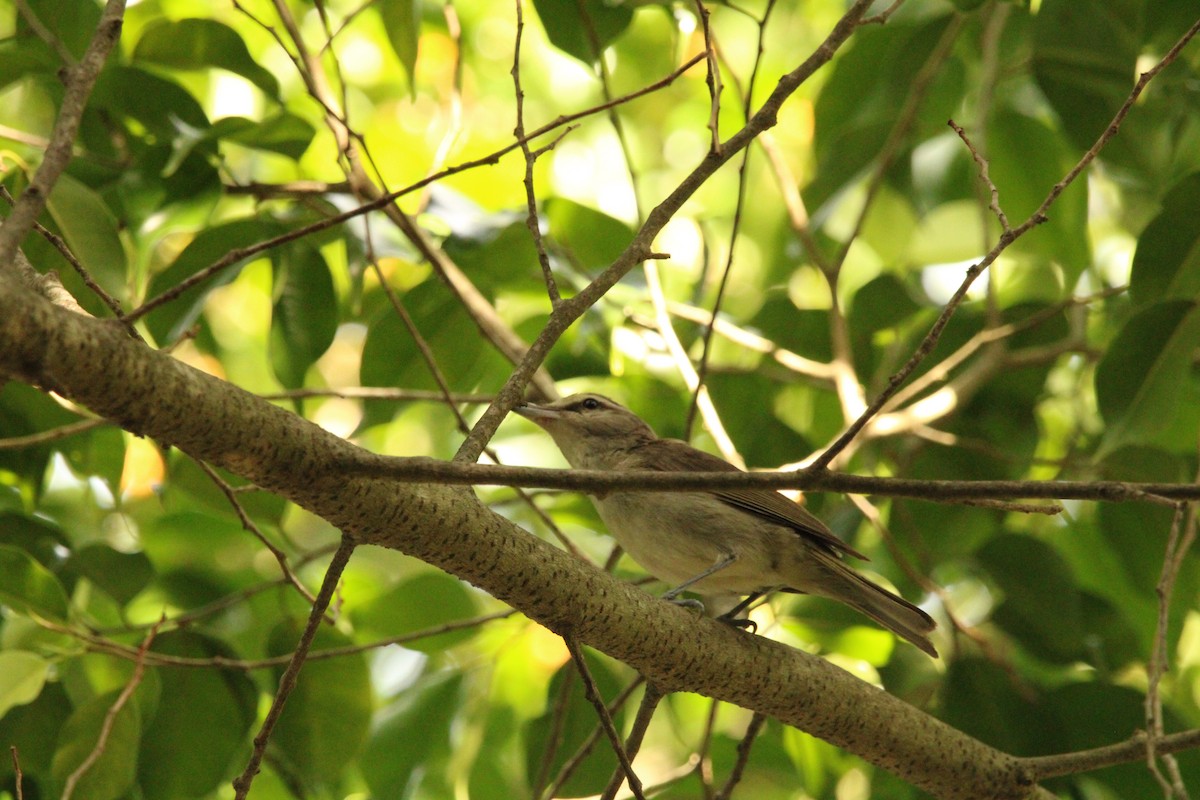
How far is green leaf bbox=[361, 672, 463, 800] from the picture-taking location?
4.39 meters

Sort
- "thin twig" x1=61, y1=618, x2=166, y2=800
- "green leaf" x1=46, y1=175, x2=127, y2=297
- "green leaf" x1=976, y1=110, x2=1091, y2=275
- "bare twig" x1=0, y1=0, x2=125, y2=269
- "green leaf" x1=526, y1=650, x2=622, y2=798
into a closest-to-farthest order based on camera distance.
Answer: "bare twig" x1=0, y1=0, x2=125, y2=269, "thin twig" x1=61, y1=618, x2=166, y2=800, "green leaf" x1=46, y1=175, x2=127, y2=297, "green leaf" x1=526, y1=650, x2=622, y2=798, "green leaf" x1=976, y1=110, x2=1091, y2=275

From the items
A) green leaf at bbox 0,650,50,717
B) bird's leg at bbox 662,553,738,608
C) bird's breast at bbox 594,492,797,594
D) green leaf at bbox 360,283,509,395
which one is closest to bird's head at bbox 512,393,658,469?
green leaf at bbox 360,283,509,395

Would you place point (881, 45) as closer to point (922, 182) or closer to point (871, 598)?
point (922, 182)

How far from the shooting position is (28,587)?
3439 mm

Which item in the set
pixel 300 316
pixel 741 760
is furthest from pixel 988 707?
pixel 300 316

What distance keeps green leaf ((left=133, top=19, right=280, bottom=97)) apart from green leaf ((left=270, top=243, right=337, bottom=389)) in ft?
2.43

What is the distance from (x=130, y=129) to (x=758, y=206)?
3.47 m

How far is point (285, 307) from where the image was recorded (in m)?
4.09

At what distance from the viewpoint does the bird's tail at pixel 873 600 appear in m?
3.87

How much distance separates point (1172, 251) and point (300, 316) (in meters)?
3.17

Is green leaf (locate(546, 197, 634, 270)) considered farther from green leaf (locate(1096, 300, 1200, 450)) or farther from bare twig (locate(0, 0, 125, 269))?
bare twig (locate(0, 0, 125, 269))

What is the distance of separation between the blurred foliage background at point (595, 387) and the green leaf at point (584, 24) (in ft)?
0.04

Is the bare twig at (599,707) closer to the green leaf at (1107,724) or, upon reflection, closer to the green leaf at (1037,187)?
the green leaf at (1107,724)

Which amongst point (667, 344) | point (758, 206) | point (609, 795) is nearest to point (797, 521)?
point (667, 344)
